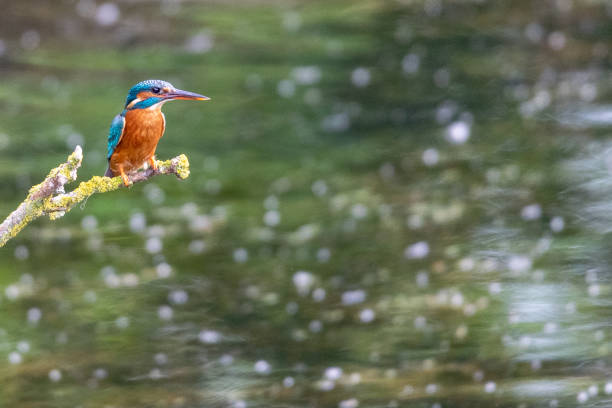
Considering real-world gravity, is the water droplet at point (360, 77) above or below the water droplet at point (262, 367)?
above

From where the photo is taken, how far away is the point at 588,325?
6.14m

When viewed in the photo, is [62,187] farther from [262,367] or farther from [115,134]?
[262,367]

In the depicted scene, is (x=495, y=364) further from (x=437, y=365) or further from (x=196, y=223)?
(x=196, y=223)

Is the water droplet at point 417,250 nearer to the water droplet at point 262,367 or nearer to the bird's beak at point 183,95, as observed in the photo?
the water droplet at point 262,367

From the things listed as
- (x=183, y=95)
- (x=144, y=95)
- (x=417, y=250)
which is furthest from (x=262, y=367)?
(x=183, y=95)

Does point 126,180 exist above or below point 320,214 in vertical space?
below

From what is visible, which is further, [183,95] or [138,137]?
[138,137]

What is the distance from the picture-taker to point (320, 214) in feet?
26.8

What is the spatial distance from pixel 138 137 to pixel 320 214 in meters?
5.87

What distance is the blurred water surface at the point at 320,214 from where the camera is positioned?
5.73 metres

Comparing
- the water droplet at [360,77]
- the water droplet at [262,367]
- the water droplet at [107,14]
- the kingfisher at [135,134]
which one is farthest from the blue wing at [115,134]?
the water droplet at [107,14]

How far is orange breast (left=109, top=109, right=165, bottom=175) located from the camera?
2.31 meters

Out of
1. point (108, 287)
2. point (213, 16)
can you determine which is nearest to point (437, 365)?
point (108, 287)

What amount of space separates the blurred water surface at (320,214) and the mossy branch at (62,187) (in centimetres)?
330
